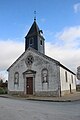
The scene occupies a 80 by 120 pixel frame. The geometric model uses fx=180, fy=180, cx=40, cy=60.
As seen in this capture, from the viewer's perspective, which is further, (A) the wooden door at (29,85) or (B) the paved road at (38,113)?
(A) the wooden door at (29,85)

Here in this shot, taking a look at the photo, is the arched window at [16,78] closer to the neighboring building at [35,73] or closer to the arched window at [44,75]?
the neighboring building at [35,73]

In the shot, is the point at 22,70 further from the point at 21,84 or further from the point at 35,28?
the point at 35,28

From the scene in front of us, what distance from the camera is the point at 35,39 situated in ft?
99.1

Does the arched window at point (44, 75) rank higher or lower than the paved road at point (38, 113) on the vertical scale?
higher

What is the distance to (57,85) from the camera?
24719 mm

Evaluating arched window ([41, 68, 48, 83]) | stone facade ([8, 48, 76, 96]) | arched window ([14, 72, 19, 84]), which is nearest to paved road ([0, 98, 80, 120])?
stone facade ([8, 48, 76, 96])

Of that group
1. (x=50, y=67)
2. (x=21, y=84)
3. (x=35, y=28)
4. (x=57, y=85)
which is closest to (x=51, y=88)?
(x=57, y=85)

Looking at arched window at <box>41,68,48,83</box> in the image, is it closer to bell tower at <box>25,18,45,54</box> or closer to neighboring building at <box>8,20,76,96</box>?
neighboring building at <box>8,20,76,96</box>

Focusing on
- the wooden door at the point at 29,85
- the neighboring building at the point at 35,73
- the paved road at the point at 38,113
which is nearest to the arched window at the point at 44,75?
the neighboring building at the point at 35,73

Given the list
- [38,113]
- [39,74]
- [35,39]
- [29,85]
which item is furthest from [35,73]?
[38,113]

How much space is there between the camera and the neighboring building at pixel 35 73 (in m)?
25.2

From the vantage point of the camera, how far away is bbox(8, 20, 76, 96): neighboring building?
25.2 metres

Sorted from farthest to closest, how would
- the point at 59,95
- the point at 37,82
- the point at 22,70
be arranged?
the point at 22,70 < the point at 37,82 < the point at 59,95

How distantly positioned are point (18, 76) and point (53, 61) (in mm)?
6697
